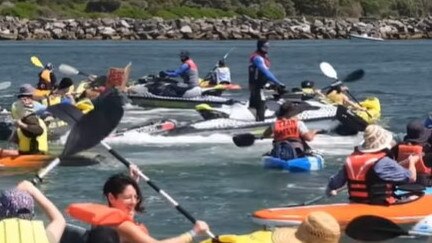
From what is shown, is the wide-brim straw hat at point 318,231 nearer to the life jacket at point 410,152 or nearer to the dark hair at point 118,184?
the dark hair at point 118,184

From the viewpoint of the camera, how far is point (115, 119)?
8.23 metres

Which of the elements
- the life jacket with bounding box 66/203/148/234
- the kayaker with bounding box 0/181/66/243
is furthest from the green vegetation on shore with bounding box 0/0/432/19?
the kayaker with bounding box 0/181/66/243

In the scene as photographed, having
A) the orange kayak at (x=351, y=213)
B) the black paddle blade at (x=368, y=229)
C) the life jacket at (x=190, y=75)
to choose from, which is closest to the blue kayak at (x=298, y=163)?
the orange kayak at (x=351, y=213)

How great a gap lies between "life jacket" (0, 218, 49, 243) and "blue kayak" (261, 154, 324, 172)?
7965 millimetres

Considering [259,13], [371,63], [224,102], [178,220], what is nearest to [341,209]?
[178,220]

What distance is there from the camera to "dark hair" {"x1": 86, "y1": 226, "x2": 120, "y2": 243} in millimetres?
6391

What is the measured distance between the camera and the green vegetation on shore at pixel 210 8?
81188 mm

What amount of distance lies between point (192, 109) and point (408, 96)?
25.4 feet

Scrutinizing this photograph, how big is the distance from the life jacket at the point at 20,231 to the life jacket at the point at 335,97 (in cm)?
1252

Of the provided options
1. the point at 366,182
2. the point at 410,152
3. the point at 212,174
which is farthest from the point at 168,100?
the point at 366,182

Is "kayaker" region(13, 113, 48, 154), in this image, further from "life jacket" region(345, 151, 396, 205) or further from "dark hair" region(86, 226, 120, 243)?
"dark hair" region(86, 226, 120, 243)

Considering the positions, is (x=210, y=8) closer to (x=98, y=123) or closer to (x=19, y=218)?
(x=98, y=123)

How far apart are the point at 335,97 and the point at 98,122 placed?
10.6 metres

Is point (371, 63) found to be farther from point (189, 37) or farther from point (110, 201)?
point (110, 201)
